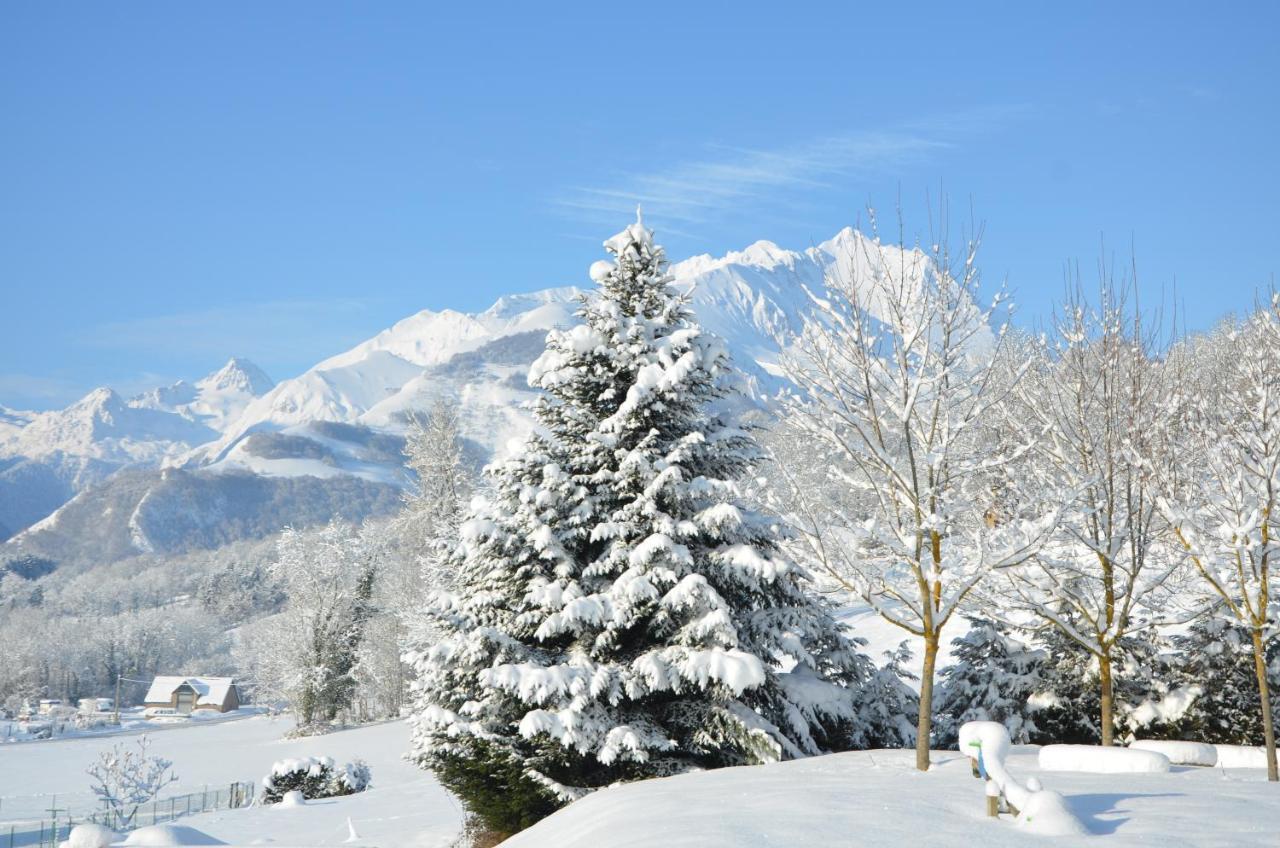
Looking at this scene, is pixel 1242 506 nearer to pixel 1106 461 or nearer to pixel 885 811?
pixel 1106 461

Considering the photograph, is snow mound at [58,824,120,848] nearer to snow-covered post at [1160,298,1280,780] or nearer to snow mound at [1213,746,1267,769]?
snow-covered post at [1160,298,1280,780]

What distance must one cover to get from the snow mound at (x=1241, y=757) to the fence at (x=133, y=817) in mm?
24603

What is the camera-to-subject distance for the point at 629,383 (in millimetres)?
15281

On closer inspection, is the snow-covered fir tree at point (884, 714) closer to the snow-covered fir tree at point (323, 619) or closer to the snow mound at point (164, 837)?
the snow mound at point (164, 837)

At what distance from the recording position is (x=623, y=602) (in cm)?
1366

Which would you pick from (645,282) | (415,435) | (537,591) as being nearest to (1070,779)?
(537,591)

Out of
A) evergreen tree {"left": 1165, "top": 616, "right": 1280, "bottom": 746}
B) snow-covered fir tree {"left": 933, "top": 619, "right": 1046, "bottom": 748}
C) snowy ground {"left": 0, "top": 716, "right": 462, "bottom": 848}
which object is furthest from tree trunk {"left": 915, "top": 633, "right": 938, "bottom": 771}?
snowy ground {"left": 0, "top": 716, "right": 462, "bottom": 848}

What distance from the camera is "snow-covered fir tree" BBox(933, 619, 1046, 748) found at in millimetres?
17141

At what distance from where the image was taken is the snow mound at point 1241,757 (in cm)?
1429

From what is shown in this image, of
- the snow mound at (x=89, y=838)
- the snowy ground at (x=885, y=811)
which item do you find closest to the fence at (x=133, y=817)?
the snow mound at (x=89, y=838)

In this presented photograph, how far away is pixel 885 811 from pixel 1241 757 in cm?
966

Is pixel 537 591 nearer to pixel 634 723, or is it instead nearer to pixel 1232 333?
pixel 634 723

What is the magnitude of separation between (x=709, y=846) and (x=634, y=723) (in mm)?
7064

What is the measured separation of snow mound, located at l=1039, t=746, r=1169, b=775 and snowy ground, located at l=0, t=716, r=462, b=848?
10.1m
